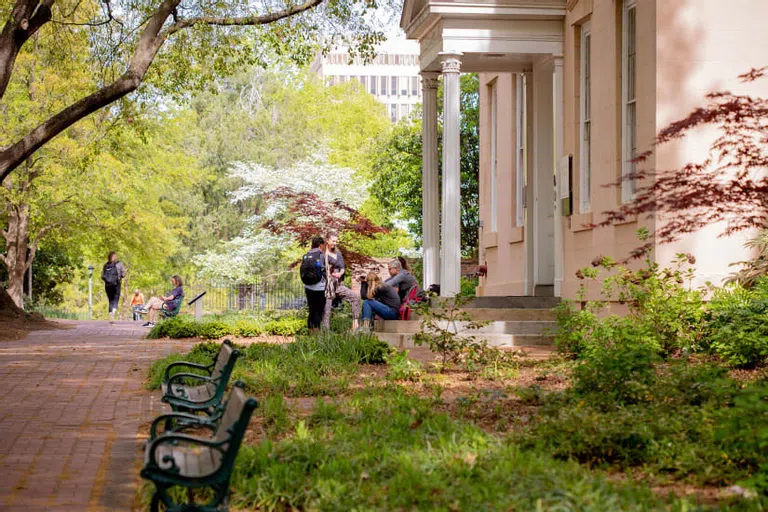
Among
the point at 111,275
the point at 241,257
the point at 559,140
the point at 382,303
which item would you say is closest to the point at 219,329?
the point at 382,303

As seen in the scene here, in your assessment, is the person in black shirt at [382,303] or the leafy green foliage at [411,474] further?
the person in black shirt at [382,303]

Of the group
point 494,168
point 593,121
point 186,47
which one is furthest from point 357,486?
point 494,168

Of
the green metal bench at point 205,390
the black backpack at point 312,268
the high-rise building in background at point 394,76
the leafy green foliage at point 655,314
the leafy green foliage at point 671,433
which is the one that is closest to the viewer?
the leafy green foliage at point 671,433

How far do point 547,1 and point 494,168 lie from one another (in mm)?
5888

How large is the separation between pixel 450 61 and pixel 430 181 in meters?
2.77

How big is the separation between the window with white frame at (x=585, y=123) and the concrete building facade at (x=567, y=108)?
2cm

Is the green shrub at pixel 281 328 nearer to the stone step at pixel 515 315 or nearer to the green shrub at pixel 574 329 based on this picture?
the stone step at pixel 515 315

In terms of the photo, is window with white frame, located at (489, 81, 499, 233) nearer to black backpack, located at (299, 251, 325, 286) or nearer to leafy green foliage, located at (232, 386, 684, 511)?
black backpack, located at (299, 251, 325, 286)

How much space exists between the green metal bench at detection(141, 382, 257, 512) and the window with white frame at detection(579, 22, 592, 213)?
471 inches

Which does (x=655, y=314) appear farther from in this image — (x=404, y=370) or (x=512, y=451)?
(x=512, y=451)

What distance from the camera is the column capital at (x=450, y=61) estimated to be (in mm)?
17688

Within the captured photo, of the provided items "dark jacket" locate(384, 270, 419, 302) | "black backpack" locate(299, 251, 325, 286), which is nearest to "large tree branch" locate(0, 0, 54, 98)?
"black backpack" locate(299, 251, 325, 286)

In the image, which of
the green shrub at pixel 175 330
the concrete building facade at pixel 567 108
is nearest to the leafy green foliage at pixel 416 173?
the concrete building facade at pixel 567 108

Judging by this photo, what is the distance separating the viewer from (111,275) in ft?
97.9
